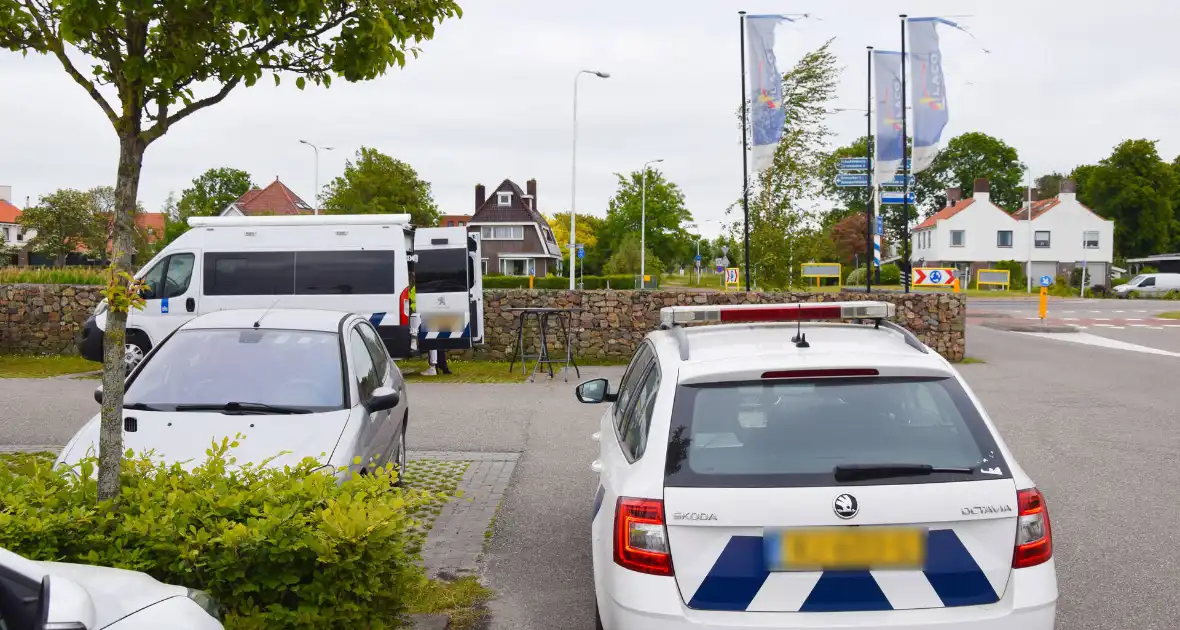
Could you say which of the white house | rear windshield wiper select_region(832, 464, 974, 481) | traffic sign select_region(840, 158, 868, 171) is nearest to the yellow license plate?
rear windshield wiper select_region(832, 464, 974, 481)

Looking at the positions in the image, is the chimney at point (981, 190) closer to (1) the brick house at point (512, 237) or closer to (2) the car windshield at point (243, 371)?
(1) the brick house at point (512, 237)

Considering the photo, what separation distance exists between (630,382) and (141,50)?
111 inches

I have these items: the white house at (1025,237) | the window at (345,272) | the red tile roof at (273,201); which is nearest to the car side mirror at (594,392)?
the window at (345,272)

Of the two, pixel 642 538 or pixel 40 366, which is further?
pixel 40 366

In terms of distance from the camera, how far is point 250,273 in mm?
16281

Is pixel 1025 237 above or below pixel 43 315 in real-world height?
above

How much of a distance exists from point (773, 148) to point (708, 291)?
5280 millimetres

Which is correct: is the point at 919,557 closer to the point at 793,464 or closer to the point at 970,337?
the point at 793,464

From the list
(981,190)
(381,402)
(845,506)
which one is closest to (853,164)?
(381,402)

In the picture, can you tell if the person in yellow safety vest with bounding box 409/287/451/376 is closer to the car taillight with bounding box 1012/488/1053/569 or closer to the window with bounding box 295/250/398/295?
the window with bounding box 295/250/398/295

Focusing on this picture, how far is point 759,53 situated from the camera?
23672 millimetres

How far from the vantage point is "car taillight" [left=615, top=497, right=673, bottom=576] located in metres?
3.33

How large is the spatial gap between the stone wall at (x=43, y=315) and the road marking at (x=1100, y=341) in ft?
71.3

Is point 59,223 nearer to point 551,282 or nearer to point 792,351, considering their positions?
point 551,282
